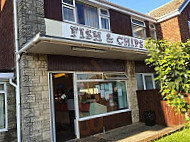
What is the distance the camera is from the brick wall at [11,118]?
19.4 feet

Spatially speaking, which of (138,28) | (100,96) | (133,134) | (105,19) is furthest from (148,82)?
(105,19)

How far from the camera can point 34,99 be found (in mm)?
5785

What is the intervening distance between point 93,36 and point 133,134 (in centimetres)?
431

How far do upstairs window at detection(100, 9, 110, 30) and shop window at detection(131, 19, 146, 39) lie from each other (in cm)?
208

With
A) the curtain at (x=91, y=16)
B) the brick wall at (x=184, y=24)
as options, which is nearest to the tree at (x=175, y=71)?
the curtain at (x=91, y=16)

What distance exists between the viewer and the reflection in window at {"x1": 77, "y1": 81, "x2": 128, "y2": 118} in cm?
715

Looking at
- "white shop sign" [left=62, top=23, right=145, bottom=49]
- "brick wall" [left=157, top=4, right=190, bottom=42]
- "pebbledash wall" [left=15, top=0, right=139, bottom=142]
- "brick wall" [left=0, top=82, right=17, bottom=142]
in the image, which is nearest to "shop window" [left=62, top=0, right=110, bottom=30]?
"white shop sign" [left=62, top=23, right=145, bottom=49]

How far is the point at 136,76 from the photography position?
31.6 ft

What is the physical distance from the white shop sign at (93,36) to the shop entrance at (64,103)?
2030 mm

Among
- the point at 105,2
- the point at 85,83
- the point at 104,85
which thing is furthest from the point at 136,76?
the point at 105,2

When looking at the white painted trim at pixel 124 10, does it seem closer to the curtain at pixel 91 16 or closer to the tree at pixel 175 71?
the curtain at pixel 91 16

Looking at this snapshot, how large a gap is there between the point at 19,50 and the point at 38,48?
831mm

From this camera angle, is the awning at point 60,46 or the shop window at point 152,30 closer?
the awning at point 60,46

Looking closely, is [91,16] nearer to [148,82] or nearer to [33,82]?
[33,82]
